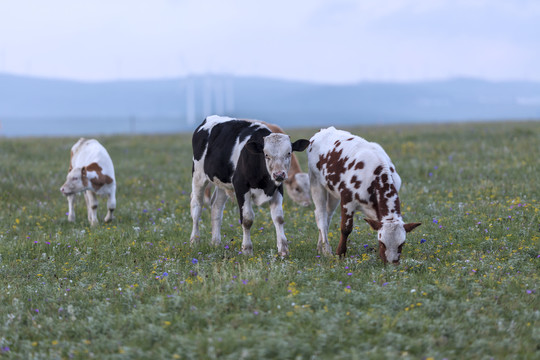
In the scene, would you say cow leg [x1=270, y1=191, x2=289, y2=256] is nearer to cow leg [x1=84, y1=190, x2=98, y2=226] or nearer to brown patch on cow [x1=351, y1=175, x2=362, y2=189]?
brown patch on cow [x1=351, y1=175, x2=362, y2=189]

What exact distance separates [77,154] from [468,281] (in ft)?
38.5

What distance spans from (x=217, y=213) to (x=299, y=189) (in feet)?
16.3

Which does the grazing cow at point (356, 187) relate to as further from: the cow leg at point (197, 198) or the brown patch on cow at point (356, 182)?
the cow leg at point (197, 198)

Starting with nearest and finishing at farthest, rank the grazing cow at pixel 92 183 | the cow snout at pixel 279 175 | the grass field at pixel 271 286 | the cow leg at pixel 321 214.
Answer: the grass field at pixel 271 286, the cow snout at pixel 279 175, the cow leg at pixel 321 214, the grazing cow at pixel 92 183

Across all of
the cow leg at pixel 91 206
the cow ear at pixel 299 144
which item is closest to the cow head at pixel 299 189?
the cow leg at pixel 91 206

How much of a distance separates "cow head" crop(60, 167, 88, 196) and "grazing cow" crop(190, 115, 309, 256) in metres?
4.02

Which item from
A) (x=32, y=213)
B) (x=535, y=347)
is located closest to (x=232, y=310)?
(x=535, y=347)

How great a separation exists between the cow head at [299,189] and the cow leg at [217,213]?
175 inches

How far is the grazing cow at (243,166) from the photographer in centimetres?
975

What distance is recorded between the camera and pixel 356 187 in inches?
378

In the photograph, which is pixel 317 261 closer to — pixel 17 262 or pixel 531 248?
pixel 531 248

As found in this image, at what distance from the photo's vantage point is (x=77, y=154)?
1625cm

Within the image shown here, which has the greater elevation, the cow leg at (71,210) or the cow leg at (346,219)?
the cow leg at (346,219)

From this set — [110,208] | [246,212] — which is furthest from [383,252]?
[110,208]
